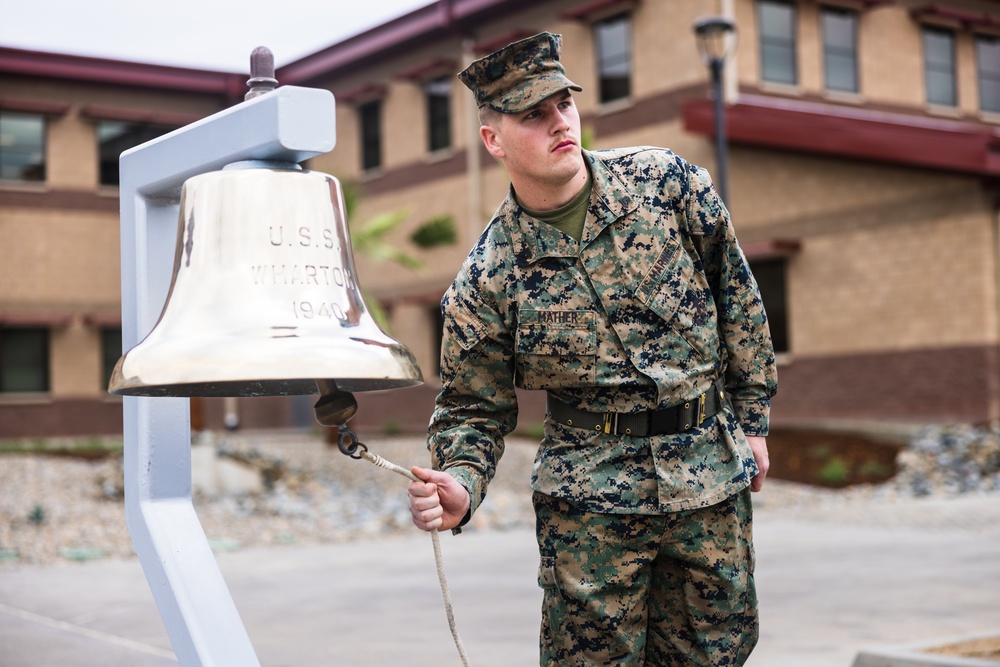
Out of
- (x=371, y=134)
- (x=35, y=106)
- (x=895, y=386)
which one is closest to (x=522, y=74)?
(x=895, y=386)

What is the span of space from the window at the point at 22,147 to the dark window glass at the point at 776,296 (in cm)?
1556

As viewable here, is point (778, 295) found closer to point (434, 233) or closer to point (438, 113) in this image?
point (434, 233)

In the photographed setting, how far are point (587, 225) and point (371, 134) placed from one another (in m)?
25.6

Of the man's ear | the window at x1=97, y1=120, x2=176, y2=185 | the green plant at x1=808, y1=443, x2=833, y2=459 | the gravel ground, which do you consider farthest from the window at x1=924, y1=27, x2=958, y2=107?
the man's ear

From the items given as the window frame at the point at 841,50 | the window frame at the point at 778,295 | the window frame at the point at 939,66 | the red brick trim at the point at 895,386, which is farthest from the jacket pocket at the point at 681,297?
the window frame at the point at 939,66

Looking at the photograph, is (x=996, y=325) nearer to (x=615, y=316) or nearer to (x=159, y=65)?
(x=615, y=316)

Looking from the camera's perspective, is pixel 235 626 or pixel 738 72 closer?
pixel 235 626

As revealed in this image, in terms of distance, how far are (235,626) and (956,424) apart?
1662 cm

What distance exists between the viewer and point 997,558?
28.3 ft

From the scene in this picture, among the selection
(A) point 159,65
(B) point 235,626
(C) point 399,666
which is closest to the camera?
(B) point 235,626

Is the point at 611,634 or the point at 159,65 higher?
the point at 159,65

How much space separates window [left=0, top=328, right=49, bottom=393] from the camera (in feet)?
88.4

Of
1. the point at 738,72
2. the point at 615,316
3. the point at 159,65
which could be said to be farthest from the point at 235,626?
the point at 159,65

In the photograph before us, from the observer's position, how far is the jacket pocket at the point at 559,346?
117 inches
